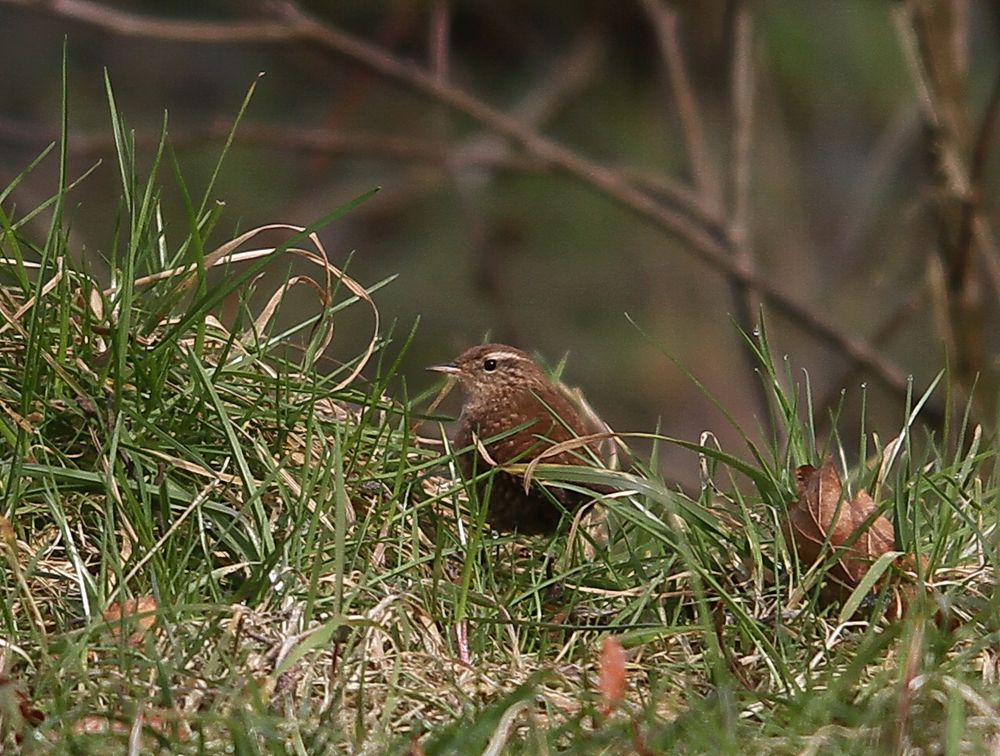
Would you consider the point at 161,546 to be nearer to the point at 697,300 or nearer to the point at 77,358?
the point at 77,358

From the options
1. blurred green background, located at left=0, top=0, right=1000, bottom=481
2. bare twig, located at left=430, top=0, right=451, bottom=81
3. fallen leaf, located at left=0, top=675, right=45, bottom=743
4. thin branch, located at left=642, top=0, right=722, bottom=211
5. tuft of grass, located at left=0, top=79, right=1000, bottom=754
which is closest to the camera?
fallen leaf, located at left=0, top=675, right=45, bottom=743

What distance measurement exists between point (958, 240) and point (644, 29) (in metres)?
6.86

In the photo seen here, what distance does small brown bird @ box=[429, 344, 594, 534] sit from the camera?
12.0ft

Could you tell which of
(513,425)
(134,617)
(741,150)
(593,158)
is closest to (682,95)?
(741,150)

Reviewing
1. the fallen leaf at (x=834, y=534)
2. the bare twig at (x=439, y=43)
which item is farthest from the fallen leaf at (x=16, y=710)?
the bare twig at (x=439, y=43)

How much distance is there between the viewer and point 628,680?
309cm

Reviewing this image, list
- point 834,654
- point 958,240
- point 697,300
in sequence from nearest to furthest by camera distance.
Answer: point 834,654
point 958,240
point 697,300

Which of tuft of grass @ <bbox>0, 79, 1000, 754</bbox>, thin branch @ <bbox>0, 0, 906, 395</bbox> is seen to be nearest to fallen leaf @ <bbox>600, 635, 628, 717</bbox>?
tuft of grass @ <bbox>0, 79, 1000, 754</bbox>

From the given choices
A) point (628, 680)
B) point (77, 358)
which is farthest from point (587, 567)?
point (77, 358)

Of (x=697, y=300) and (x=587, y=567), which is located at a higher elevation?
(x=587, y=567)

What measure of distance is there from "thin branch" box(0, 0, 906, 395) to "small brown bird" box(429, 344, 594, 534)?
297cm

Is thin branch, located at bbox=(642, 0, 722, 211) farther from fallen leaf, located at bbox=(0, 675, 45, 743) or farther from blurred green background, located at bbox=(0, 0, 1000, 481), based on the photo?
fallen leaf, located at bbox=(0, 675, 45, 743)

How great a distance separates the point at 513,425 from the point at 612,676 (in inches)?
49.1

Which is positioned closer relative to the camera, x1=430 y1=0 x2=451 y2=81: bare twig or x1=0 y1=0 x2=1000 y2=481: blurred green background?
x1=430 y1=0 x2=451 y2=81: bare twig
